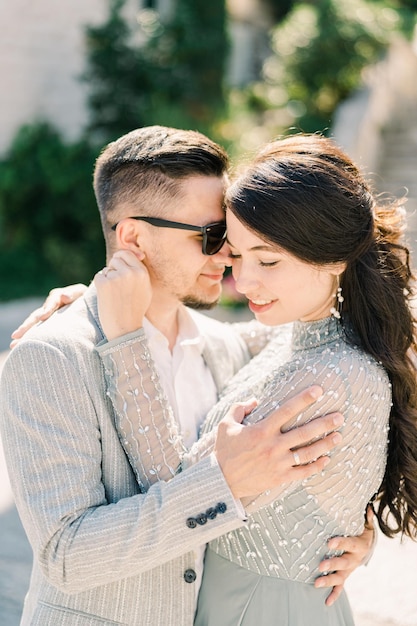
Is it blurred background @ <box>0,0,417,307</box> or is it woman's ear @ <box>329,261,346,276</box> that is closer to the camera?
woman's ear @ <box>329,261,346,276</box>

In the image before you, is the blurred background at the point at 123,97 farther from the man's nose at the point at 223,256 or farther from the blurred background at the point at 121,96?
the man's nose at the point at 223,256

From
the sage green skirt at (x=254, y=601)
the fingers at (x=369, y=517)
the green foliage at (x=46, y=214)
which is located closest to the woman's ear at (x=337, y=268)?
the fingers at (x=369, y=517)

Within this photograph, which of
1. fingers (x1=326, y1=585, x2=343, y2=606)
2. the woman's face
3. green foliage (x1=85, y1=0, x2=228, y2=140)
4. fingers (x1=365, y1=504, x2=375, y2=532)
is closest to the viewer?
the woman's face

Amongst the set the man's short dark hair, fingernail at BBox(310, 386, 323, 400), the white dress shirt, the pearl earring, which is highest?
Answer: the man's short dark hair

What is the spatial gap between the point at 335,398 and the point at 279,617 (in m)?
0.66

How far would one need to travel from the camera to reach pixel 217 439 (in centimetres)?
185

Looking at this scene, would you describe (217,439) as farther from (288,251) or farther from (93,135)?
(93,135)

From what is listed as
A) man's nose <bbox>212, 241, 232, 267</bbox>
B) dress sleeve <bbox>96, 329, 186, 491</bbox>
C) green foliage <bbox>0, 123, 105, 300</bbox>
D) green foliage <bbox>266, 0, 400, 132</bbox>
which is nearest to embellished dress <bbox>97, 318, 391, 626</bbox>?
dress sleeve <bbox>96, 329, 186, 491</bbox>

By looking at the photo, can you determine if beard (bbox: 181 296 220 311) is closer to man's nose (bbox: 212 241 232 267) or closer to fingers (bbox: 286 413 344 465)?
man's nose (bbox: 212 241 232 267)

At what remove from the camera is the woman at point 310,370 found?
1.91m

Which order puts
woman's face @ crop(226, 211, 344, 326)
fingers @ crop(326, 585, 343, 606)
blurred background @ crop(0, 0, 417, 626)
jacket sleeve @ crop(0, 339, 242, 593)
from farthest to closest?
1. blurred background @ crop(0, 0, 417, 626)
2. fingers @ crop(326, 585, 343, 606)
3. woman's face @ crop(226, 211, 344, 326)
4. jacket sleeve @ crop(0, 339, 242, 593)

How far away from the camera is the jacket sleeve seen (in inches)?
69.6

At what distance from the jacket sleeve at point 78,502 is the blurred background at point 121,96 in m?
7.46

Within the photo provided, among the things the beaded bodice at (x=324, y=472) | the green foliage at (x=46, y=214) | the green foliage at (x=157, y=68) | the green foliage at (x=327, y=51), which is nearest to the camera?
the beaded bodice at (x=324, y=472)
